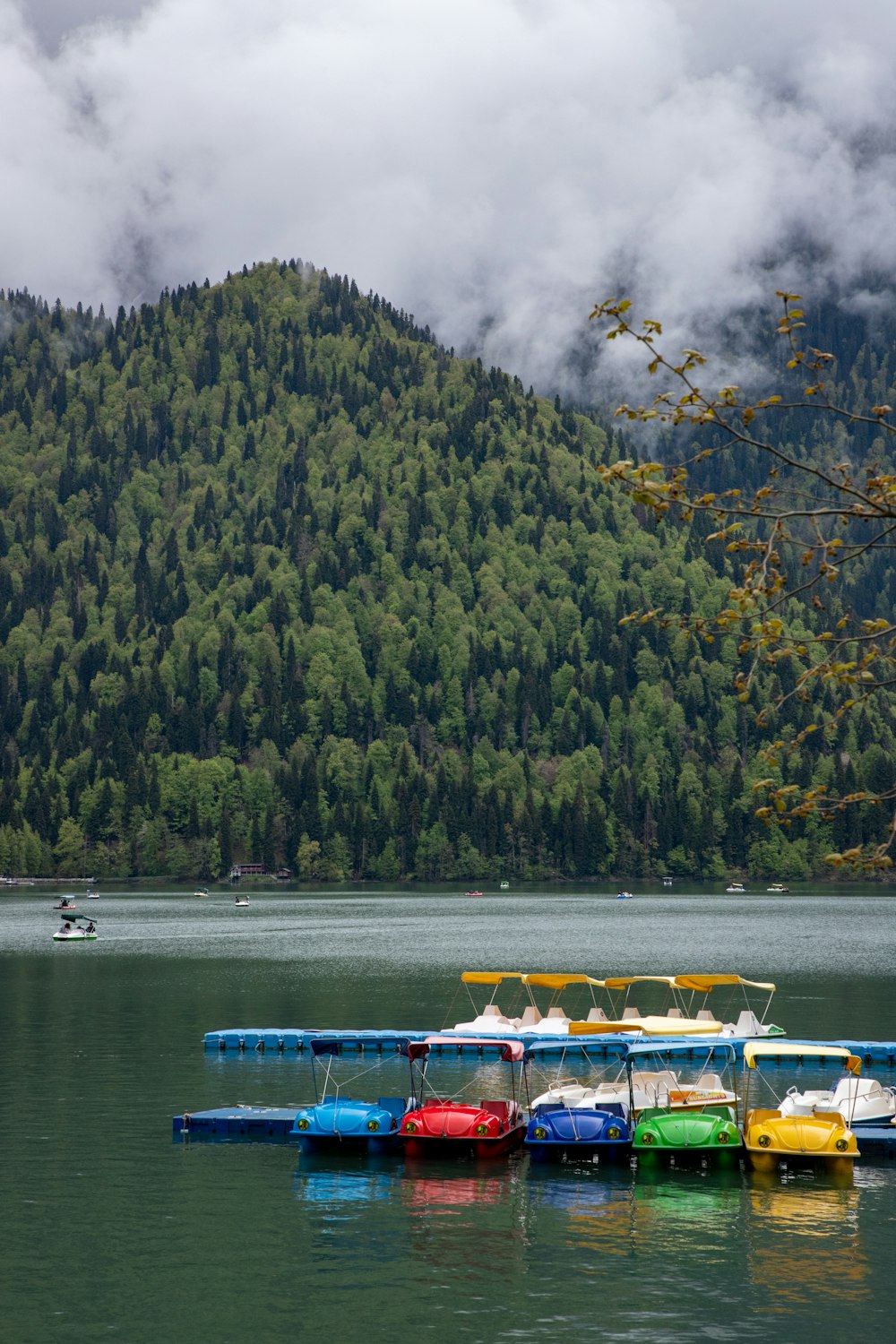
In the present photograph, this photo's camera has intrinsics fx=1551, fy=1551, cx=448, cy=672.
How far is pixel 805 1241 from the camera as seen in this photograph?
46812 mm

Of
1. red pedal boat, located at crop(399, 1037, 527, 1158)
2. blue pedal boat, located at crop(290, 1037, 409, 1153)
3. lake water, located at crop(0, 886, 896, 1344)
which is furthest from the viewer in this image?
blue pedal boat, located at crop(290, 1037, 409, 1153)

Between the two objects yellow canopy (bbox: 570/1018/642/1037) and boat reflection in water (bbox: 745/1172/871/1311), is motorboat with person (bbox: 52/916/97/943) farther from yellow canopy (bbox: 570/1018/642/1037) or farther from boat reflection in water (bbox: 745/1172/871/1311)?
boat reflection in water (bbox: 745/1172/871/1311)

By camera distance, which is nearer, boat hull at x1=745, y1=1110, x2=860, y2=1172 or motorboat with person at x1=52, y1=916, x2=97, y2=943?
boat hull at x1=745, y1=1110, x2=860, y2=1172

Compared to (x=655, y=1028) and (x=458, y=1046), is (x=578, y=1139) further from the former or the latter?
(x=655, y=1028)

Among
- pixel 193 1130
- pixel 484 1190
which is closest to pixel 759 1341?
pixel 484 1190

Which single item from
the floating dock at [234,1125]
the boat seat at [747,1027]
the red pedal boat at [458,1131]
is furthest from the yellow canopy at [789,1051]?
the floating dock at [234,1125]

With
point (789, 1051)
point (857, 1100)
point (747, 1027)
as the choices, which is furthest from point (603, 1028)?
point (857, 1100)

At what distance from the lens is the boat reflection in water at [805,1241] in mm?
41844

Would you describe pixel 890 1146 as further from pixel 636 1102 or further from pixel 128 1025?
pixel 128 1025

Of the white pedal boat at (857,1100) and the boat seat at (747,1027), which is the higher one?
the boat seat at (747,1027)

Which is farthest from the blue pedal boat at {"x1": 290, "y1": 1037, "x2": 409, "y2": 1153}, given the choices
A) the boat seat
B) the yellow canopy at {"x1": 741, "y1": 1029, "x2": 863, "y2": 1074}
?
the boat seat

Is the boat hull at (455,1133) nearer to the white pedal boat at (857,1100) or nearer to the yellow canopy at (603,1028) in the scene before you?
the white pedal boat at (857,1100)

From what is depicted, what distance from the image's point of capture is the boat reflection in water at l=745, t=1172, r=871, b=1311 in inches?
1647

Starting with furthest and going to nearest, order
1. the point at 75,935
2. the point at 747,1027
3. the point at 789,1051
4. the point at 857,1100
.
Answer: the point at 75,935, the point at 747,1027, the point at 789,1051, the point at 857,1100
